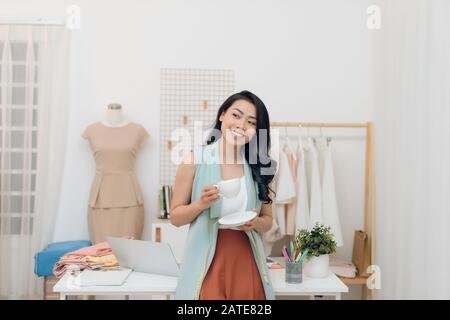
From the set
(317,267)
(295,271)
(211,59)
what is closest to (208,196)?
(295,271)

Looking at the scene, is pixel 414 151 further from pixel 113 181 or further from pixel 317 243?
pixel 113 181

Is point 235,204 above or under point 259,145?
under

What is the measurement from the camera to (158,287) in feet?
6.18

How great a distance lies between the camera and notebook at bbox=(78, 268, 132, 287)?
6.21ft

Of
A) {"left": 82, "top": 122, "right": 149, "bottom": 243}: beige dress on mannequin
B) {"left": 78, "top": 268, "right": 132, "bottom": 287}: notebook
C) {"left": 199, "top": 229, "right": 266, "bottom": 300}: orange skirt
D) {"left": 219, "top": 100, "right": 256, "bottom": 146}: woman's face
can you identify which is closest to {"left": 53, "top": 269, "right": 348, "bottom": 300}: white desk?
{"left": 78, "top": 268, "right": 132, "bottom": 287}: notebook

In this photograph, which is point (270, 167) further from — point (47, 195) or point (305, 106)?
point (47, 195)

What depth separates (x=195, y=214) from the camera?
183 centimetres

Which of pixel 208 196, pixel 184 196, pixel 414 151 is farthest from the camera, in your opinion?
pixel 414 151

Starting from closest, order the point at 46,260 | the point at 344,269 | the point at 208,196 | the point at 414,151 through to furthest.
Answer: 1. the point at 208,196
2. the point at 414,151
3. the point at 46,260
4. the point at 344,269

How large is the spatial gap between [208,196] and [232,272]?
30 cm

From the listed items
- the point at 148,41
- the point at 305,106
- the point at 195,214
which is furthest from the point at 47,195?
the point at 195,214

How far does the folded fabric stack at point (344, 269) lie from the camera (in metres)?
3.43

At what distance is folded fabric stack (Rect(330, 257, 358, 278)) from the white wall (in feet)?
1.27
